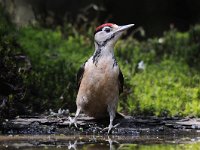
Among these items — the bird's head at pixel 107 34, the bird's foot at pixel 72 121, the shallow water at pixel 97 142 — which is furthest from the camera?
the bird's head at pixel 107 34

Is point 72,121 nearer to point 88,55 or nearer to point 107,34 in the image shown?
point 107,34

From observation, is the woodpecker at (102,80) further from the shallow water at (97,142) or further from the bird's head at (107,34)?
the shallow water at (97,142)

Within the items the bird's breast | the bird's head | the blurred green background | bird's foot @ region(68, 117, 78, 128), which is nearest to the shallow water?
bird's foot @ region(68, 117, 78, 128)

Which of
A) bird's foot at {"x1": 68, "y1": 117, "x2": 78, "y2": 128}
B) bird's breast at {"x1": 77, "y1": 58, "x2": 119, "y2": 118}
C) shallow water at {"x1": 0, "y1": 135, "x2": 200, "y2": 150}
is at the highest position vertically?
bird's breast at {"x1": 77, "y1": 58, "x2": 119, "y2": 118}

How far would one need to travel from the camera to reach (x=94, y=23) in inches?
489

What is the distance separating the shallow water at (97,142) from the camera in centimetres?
570

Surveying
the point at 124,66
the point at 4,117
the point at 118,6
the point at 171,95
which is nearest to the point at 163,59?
the point at 124,66

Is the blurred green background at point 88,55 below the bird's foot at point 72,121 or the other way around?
the other way around

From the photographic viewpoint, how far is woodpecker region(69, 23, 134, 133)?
23.4 feet

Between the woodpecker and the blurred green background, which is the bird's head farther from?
the blurred green background

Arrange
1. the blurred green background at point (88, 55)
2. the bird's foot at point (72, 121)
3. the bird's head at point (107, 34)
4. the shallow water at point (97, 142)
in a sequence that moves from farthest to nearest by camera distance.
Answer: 1. the blurred green background at point (88, 55)
2. the bird's head at point (107, 34)
3. the bird's foot at point (72, 121)
4. the shallow water at point (97, 142)

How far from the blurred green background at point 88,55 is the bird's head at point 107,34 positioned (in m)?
1.34

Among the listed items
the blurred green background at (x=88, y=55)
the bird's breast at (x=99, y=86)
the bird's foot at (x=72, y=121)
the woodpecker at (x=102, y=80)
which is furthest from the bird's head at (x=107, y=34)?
the blurred green background at (x=88, y=55)

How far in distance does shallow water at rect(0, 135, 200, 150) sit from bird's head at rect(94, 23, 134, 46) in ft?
4.43
